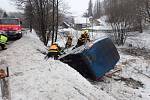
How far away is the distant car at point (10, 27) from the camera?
1122 inches

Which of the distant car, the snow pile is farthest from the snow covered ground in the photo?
the distant car

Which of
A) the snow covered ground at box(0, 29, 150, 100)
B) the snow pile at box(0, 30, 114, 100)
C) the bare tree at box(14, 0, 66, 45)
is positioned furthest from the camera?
the bare tree at box(14, 0, 66, 45)

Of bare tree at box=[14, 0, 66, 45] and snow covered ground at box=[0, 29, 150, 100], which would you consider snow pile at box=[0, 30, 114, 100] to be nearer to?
snow covered ground at box=[0, 29, 150, 100]

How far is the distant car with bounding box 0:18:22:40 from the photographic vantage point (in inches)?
1122

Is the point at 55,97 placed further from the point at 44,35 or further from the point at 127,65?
the point at 44,35

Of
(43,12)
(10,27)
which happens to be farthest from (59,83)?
(43,12)

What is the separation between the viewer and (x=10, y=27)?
28.8m

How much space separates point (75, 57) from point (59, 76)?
4488mm

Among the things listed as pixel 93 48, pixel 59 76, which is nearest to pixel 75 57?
pixel 93 48

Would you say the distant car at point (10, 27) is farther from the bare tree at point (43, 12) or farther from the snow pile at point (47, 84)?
the snow pile at point (47, 84)

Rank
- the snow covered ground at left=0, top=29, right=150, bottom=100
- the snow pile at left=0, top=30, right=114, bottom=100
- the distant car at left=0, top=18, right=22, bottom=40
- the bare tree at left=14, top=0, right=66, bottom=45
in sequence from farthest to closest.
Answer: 1. the bare tree at left=14, top=0, right=66, bottom=45
2. the distant car at left=0, top=18, right=22, bottom=40
3. the snow covered ground at left=0, top=29, right=150, bottom=100
4. the snow pile at left=0, top=30, right=114, bottom=100

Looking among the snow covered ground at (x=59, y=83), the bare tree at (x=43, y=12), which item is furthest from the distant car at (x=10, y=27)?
the snow covered ground at (x=59, y=83)

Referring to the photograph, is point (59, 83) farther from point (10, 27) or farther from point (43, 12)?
point (43, 12)

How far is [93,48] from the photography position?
16500mm
